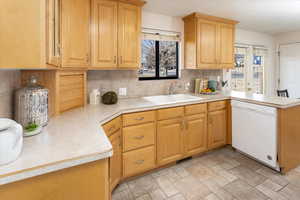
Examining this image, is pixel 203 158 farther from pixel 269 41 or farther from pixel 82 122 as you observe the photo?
pixel 269 41

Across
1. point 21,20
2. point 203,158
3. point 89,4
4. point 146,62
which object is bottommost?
point 203,158

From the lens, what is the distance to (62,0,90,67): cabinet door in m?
1.61

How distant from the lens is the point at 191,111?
2422 mm

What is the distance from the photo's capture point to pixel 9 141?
0.74 m

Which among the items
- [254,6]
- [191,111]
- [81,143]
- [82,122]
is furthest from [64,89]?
[254,6]

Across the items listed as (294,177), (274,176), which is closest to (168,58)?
(274,176)

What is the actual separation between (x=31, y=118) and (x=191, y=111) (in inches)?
74.4

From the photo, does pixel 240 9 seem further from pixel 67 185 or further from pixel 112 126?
pixel 67 185

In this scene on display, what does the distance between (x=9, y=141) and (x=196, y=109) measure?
2.16 meters

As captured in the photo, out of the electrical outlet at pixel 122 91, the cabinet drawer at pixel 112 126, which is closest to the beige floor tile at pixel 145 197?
the cabinet drawer at pixel 112 126

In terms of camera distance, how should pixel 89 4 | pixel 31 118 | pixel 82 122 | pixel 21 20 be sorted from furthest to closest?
pixel 89 4 < pixel 82 122 < pixel 31 118 < pixel 21 20

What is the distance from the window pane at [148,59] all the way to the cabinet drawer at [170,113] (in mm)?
904

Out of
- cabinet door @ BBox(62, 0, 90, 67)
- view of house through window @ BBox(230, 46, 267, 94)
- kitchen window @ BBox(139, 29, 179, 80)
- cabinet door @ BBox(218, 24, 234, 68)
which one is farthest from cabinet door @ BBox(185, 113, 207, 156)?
view of house through window @ BBox(230, 46, 267, 94)

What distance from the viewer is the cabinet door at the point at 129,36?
2.17 m
